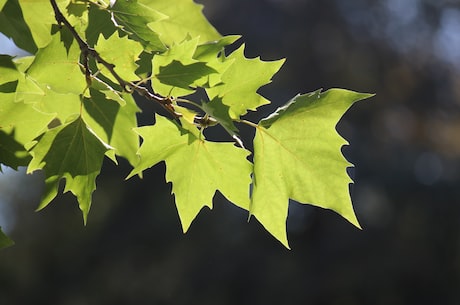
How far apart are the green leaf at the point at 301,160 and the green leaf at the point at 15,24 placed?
0.86 feet

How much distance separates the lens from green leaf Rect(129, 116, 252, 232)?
68cm

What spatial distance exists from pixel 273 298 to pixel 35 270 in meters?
2.38

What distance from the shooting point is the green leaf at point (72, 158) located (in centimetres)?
69

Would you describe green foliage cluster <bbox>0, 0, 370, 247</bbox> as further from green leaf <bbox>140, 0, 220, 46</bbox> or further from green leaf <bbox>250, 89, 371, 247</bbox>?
green leaf <bbox>140, 0, 220, 46</bbox>

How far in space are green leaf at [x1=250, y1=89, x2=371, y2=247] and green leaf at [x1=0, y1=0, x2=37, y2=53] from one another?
261 mm

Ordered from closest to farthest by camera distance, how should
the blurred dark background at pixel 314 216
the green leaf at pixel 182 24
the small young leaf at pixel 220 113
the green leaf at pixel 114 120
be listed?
the small young leaf at pixel 220 113, the green leaf at pixel 114 120, the green leaf at pixel 182 24, the blurred dark background at pixel 314 216

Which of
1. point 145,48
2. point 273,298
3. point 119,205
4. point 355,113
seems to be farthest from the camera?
point 355,113

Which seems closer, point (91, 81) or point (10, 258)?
point (91, 81)

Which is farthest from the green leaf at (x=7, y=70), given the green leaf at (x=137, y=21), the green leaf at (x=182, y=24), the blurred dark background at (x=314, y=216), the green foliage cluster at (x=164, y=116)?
the blurred dark background at (x=314, y=216)

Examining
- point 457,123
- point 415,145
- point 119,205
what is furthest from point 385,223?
point 119,205

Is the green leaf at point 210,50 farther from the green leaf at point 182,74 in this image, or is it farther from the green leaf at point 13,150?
the green leaf at point 13,150

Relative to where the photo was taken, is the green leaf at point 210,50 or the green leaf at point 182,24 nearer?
the green leaf at point 210,50

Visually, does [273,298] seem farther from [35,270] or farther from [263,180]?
[263,180]

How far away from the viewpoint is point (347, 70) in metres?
7.42
